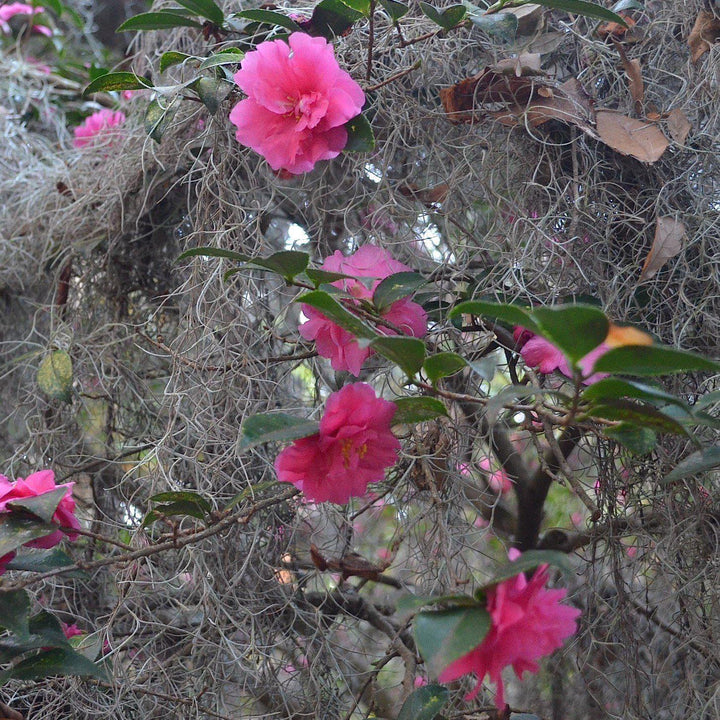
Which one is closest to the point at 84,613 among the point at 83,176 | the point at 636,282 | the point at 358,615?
the point at 358,615

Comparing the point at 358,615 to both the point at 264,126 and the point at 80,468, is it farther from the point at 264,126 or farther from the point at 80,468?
the point at 264,126

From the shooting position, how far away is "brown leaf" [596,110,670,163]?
32.1 inches

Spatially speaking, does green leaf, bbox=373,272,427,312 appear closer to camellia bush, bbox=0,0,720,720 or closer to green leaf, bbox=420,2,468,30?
camellia bush, bbox=0,0,720,720

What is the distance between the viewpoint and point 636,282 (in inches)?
33.6

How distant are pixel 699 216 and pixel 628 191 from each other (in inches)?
3.2

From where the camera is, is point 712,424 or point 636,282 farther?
point 636,282

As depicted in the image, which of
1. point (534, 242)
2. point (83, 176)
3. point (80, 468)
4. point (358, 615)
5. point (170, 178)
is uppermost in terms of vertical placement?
point (534, 242)

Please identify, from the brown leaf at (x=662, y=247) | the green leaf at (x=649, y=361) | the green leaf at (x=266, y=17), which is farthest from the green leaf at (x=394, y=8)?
the green leaf at (x=649, y=361)

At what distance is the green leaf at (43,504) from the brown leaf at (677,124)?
2.30 feet

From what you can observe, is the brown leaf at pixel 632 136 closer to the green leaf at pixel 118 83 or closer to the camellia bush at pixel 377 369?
the camellia bush at pixel 377 369

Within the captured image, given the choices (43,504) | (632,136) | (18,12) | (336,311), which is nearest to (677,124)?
(632,136)

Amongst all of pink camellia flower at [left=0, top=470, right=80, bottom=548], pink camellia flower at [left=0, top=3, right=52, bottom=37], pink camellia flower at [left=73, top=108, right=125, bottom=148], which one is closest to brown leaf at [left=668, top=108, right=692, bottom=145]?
pink camellia flower at [left=0, top=470, right=80, bottom=548]

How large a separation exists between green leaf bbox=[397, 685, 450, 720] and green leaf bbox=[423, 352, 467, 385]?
0.25 meters

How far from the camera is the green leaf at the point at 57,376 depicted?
1.00 meters
